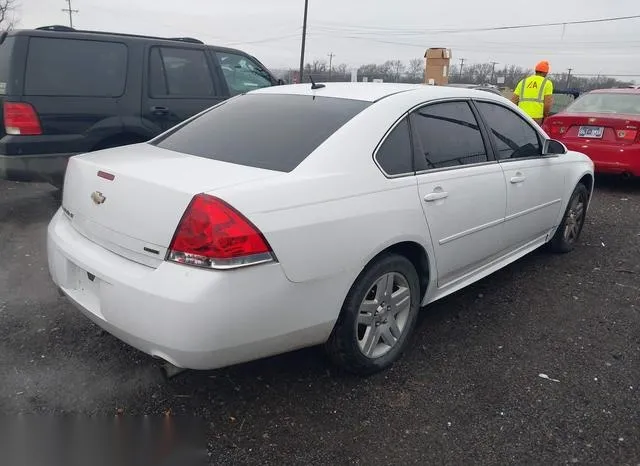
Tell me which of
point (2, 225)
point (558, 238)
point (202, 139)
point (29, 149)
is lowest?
point (2, 225)

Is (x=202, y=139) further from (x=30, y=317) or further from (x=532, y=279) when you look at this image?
(x=532, y=279)

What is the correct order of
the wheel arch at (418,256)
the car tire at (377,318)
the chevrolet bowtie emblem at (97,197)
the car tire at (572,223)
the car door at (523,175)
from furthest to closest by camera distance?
the car tire at (572,223) < the car door at (523,175) < the wheel arch at (418,256) < the car tire at (377,318) < the chevrolet bowtie emblem at (97,197)

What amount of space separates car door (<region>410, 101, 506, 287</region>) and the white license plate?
4.76 meters

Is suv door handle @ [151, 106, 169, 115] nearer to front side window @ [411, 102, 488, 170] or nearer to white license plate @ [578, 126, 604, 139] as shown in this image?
front side window @ [411, 102, 488, 170]

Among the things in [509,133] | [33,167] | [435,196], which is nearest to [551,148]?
[509,133]

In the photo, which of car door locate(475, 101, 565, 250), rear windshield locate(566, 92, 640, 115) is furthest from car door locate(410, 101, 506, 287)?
rear windshield locate(566, 92, 640, 115)

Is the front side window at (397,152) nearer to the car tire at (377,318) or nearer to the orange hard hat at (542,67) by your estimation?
the car tire at (377,318)

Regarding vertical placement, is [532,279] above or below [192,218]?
below

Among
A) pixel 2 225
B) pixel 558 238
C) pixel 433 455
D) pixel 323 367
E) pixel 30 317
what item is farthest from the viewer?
pixel 2 225

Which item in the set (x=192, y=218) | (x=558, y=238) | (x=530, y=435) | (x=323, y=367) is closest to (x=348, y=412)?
(x=323, y=367)

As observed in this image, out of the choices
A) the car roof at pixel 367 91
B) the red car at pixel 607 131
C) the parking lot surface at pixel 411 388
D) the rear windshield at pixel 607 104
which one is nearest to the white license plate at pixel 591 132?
the red car at pixel 607 131

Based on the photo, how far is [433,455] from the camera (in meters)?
2.37

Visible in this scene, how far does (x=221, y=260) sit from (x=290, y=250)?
0.31 meters

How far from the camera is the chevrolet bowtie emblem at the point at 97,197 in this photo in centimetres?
258
